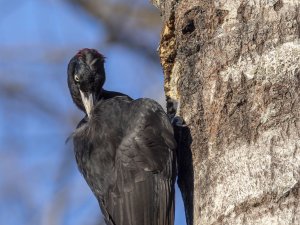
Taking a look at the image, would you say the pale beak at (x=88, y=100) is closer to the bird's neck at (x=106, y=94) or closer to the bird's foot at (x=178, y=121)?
the bird's neck at (x=106, y=94)

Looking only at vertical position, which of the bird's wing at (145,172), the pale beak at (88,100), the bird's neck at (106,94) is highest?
the bird's neck at (106,94)

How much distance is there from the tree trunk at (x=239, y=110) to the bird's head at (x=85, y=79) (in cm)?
133

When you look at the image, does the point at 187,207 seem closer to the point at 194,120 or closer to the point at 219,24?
the point at 194,120

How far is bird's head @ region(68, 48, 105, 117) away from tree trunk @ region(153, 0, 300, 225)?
1325 mm

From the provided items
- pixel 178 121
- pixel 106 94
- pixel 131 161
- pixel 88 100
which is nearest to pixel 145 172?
pixel 131 161

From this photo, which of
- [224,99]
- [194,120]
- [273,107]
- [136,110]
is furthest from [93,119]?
[273,107]

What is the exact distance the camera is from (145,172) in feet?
13.2

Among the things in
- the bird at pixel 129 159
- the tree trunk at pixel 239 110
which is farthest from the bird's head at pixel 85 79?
the tree trunk at pixel 239 110

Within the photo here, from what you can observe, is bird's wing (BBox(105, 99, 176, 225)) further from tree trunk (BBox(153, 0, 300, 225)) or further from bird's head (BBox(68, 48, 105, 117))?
bird's head (BBox(68, 48, 105, 117))

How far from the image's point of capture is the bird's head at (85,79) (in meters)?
4.95

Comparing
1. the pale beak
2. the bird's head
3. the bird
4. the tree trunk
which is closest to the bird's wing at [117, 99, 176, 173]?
the bird

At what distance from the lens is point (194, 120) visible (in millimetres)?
3461

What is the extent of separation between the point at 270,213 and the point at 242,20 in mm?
1040

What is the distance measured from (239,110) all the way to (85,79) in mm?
2095
